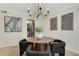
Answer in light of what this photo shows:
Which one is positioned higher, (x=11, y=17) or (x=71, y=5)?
(x=71, y=5)

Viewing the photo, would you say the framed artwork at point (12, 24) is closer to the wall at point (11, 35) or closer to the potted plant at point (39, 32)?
the wall at point (11, 35)

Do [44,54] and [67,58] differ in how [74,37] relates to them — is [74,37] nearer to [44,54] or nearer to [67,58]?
[67,58]

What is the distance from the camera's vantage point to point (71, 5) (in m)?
1.59

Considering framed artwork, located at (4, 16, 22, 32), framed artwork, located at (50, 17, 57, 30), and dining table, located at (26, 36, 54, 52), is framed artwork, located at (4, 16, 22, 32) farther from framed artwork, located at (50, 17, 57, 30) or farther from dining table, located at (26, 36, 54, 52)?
framed artwork, located at (50, 17, 57, 30)

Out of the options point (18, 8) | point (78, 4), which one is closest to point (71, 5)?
point (78, 4)

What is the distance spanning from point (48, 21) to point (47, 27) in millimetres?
102

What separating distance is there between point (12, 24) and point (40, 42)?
56 cm

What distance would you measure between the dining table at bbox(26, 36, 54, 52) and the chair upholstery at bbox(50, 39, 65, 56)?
77mm

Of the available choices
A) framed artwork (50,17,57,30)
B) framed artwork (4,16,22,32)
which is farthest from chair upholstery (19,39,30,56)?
framed artwork (50,17,57,30)

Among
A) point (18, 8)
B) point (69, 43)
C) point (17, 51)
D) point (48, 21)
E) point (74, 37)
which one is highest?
point (18, 8)

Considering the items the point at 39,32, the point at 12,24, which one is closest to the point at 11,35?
the point at 12,24

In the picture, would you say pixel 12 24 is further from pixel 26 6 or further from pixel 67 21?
pixel 67 21

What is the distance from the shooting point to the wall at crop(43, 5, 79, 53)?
159 cm

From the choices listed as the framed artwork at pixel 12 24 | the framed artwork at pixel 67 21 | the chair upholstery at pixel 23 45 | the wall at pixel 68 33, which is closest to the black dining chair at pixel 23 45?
the chair upholstery at pixel 23 45
